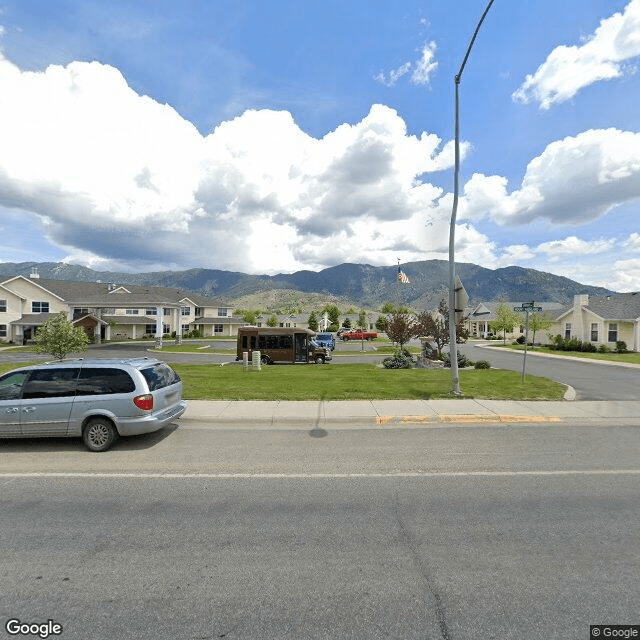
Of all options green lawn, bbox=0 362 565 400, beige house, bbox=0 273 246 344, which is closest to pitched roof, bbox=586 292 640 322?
green lawn, bbox=0 362 565 400

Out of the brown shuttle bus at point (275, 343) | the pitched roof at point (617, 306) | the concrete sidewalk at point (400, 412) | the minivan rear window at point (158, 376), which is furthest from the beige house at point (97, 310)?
the pitched roof at point (617, 306)

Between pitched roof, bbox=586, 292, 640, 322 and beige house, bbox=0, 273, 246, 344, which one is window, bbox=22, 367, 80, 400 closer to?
beige house, bbox=0, 273, 246, 344

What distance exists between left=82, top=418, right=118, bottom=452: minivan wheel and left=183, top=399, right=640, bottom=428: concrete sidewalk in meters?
2.33

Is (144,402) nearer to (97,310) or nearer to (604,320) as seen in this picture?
(604,320)

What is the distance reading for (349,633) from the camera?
276cm

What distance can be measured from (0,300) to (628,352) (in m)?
73.0

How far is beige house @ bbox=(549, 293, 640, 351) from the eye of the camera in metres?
38.0

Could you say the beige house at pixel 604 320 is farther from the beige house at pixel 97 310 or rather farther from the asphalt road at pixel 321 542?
the beige house at pixel 97 310

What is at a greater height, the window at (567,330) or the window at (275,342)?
the window at (567,330)

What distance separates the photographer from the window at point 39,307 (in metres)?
50.0

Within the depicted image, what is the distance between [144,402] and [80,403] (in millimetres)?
1227

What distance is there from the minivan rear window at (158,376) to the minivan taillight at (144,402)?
0.67 feet

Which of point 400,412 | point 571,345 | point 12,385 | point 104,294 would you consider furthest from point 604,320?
point 104,294

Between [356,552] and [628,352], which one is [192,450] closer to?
[356,552]
